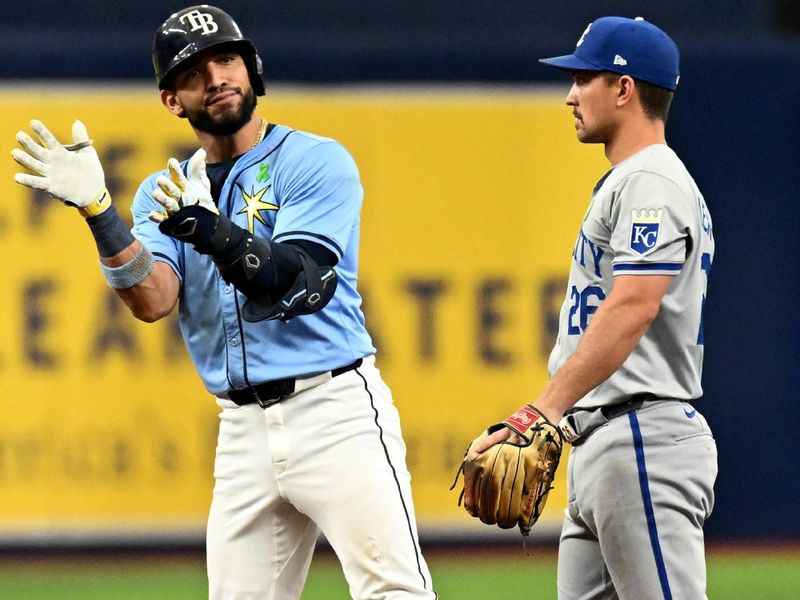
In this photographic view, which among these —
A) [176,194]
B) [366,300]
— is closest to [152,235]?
[176,194]

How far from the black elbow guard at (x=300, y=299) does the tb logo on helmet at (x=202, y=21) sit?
68 centimetres

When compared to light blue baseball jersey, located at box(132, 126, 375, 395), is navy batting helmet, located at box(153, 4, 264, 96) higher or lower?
higher

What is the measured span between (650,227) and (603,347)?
290 mm

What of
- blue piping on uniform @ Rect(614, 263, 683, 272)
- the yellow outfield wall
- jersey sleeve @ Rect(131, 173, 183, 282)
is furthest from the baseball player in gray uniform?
the yellow outfield wall

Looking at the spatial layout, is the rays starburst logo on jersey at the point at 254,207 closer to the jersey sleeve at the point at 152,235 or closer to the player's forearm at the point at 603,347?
the jersey sleeve at the point at 152,235

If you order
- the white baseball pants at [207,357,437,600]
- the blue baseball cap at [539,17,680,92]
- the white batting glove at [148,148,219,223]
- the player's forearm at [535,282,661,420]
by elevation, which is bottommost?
the white baseball pants at [207,357,437,600]

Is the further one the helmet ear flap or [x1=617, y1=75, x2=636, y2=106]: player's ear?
the helmet ear flap

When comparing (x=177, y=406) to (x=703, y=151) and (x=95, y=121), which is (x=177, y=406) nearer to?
(x=95, y=121)

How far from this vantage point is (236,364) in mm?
3520

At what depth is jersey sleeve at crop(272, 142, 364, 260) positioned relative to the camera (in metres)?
3.41

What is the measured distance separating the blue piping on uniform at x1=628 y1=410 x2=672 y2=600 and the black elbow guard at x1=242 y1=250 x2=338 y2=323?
30.8 inches

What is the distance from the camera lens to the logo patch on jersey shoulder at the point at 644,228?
10.1 feet

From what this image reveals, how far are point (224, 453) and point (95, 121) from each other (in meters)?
3.17

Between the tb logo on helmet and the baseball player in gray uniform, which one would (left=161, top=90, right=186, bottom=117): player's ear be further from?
the baseball player in gray uniform
